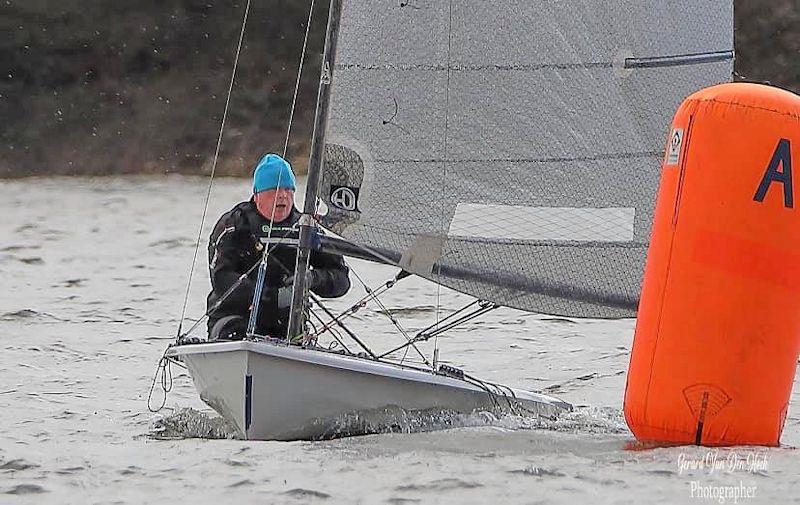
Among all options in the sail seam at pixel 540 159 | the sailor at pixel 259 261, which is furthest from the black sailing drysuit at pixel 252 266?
the sail seam at pixel 540 159

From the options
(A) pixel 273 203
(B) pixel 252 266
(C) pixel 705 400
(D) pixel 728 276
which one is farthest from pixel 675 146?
(B) pixel 252 266

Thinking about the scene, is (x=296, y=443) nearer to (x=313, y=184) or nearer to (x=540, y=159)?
(x=313, y=184)

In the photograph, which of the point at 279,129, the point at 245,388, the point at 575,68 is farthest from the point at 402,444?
the point at 279,129

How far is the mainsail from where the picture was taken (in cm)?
580

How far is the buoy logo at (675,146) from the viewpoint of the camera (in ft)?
16.5

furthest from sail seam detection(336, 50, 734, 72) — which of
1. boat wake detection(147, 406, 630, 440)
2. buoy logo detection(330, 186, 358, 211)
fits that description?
boat wake detection(147, 406, 630, 440)

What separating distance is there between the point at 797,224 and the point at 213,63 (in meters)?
18.1

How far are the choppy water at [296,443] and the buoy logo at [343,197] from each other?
2.96 feet

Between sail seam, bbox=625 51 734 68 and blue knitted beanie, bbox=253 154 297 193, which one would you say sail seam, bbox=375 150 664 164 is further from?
blue knitted beanie, bbox=253 154 297 193

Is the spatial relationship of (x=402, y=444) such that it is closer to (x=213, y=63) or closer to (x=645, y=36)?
(x=645, y=36)

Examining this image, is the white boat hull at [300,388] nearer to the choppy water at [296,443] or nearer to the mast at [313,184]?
the choppy water at [296,443]

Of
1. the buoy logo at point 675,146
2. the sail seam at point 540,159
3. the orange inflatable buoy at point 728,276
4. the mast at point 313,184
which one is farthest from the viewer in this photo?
the sail seam at point 540,159

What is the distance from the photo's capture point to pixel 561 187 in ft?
20.1

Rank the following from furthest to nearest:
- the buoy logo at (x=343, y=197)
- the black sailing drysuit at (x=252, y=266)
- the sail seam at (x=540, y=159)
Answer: the black sailing drysuit at (x=252, y=266) < the sail seam at (x=540, y=159) < the buoy logo at (x=343, y=197)
